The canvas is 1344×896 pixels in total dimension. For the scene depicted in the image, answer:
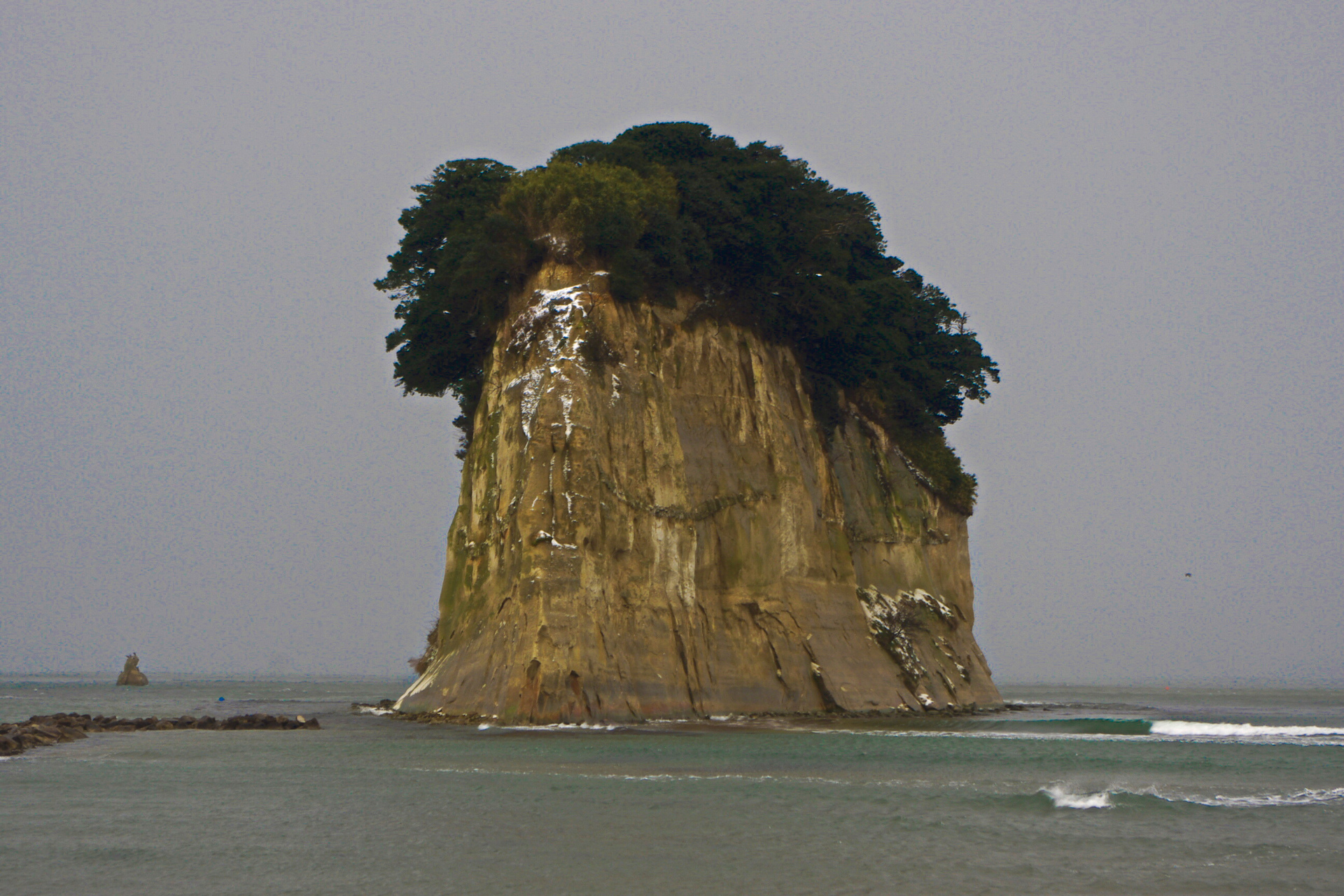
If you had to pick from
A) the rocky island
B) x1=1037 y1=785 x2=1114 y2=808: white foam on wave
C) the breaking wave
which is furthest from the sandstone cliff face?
the breaking wave

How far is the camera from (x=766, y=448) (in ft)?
149

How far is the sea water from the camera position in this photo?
14133mm

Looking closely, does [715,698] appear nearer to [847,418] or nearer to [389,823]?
[847,418]

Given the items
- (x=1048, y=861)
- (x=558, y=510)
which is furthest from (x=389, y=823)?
(x=558, y=510)

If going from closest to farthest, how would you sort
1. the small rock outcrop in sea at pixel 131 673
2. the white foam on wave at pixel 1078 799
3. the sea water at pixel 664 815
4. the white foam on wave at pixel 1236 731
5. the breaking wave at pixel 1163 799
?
the sea water at pixel 664 815, the white foam on wave at pixel 1078 799, the breaking wave at pixel 1163 799, the white foam on wave at pixel 1236 731, the small rock outcrop in sea at pixel 131 673

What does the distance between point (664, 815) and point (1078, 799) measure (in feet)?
23.9

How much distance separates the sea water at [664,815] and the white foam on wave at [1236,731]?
20.2 ft

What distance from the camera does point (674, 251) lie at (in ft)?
140

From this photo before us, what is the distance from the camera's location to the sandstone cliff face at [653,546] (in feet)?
120

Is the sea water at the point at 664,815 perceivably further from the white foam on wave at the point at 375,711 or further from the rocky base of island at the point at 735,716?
the white foam on wave at the point at 375,711

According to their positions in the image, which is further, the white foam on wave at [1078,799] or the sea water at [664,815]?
the white foam on wave at [1078,799]

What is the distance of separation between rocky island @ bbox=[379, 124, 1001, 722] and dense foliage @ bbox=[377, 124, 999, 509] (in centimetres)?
12

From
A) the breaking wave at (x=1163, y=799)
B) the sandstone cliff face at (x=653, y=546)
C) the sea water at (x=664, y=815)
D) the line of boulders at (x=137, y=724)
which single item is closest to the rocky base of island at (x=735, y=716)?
the sandstone cliff face at (x=653, y=546)

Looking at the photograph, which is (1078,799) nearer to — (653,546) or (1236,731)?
(653,546)
